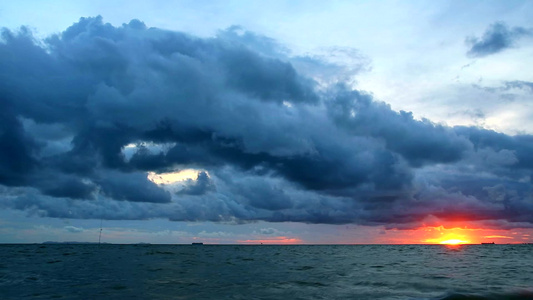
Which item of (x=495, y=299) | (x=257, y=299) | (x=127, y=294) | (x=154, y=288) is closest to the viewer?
(x=495, y=299)

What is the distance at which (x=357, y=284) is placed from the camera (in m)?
39.2

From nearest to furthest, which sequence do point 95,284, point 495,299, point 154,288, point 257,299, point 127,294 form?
point 495,299, point 257,299, point 127,294, point 154,288, point 95,284

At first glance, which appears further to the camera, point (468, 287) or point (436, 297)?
point (468, 287)

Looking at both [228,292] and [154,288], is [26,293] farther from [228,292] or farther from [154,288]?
[228,292]

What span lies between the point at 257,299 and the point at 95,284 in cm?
2013

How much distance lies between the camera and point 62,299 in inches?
1215

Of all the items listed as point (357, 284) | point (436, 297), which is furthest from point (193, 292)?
point (436, 297)

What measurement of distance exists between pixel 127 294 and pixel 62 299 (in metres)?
5.06

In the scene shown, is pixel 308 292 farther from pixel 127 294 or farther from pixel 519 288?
pixel 519 288

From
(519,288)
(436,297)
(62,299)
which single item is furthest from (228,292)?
(519,288)

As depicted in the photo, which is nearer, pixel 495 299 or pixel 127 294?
pixel 495 299

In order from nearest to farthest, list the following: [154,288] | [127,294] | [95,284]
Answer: [127,294]
[154,288]
[95,284]

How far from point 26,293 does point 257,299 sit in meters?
21.2

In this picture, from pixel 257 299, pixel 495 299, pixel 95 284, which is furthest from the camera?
pixel 95 284
